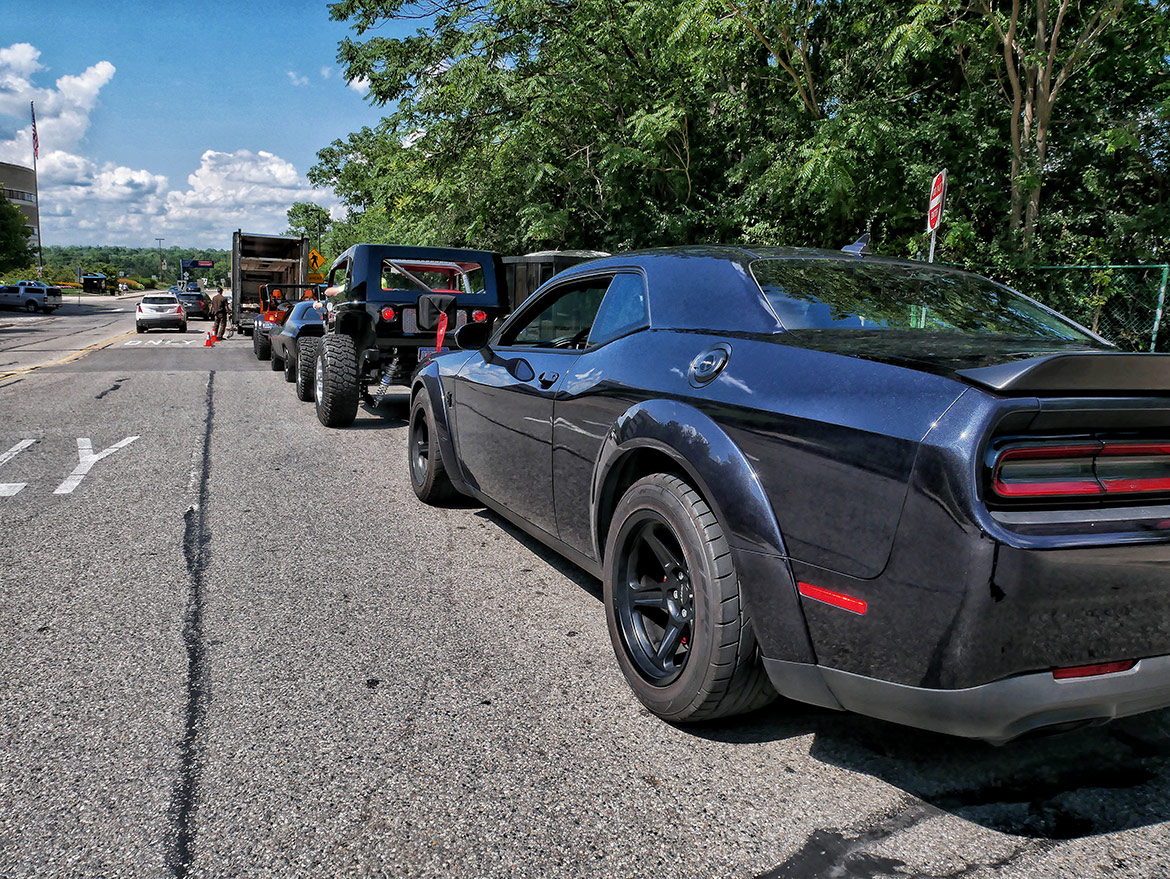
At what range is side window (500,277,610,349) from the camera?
148 inches

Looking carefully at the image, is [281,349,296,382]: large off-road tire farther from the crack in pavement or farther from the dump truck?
the dump truck

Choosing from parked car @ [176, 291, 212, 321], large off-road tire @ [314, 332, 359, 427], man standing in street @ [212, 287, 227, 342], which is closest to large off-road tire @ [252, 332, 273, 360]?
man standing in street @ [212, 287, 227, 342]

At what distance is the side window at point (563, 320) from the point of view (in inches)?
148

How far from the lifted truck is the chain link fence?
168ft

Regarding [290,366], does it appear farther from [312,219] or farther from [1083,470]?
[312,219]

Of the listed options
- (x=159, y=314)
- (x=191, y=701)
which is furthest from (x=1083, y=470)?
(x=159, y=314)

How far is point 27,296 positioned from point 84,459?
48508mm

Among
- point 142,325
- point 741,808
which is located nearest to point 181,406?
point 741,808

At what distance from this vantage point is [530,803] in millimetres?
2293

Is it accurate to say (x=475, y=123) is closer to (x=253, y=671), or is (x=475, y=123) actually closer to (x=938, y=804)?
(x=253, y=671)

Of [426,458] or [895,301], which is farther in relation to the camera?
[426,458]

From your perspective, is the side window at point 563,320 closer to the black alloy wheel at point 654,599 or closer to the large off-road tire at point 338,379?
the black alloy wheel at point 654,599

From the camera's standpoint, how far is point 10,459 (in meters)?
6.78

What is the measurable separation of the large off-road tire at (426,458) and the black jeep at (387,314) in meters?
2.97
